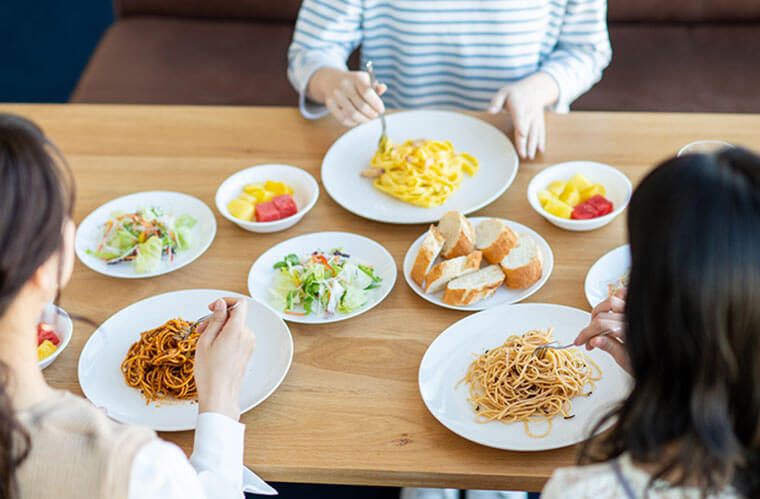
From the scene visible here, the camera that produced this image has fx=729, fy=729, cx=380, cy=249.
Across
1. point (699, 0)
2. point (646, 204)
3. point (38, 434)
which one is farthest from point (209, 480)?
point (699, 0)

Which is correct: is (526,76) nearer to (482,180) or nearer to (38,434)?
(482,180)

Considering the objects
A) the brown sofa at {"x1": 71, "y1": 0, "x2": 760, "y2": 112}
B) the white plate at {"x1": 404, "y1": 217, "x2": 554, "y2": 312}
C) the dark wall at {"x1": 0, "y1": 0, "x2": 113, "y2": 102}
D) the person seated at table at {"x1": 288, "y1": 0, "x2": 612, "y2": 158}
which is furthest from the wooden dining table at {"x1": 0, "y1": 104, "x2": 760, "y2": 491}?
the dark wall at {"x1": 0, "y1": 0, "x2": 113, "y2": 102}

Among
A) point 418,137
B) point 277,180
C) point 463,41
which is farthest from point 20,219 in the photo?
point 463,41

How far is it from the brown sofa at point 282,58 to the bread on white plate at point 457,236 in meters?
1.47

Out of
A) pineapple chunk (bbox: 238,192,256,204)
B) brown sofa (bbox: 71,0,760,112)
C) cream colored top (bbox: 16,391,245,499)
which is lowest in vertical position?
brown sofa (bbox: 71,0,760,112)

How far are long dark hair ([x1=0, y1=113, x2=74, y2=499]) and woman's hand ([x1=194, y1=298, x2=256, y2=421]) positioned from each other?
344 millimetres

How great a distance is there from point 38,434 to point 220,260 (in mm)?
731

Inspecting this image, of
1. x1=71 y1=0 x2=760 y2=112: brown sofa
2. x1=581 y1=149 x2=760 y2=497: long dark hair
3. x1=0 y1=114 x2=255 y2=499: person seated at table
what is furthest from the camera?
x1=71 y1=0 x2=760 y2=112: brown sofa

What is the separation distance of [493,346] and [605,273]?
0.29 metres

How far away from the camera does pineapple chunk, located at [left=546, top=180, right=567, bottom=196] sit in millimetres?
1636

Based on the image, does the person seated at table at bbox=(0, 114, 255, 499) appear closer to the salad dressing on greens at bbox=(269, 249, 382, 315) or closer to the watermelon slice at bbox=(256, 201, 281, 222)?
the salad dressing on greens at bbox=(269, 249, 382, 315)

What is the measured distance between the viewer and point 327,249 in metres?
1.57

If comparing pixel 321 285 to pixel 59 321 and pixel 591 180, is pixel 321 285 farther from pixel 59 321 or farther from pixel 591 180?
pixel 591 180

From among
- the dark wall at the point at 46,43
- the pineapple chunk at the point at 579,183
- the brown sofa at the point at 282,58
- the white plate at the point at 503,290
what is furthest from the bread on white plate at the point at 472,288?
the dark wall at the point at 46,43
